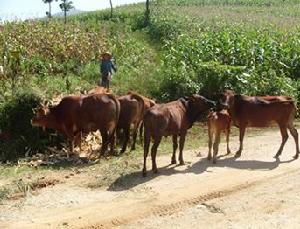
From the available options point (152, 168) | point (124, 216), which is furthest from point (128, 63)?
point (124, 216)

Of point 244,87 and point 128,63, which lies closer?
point 244,87

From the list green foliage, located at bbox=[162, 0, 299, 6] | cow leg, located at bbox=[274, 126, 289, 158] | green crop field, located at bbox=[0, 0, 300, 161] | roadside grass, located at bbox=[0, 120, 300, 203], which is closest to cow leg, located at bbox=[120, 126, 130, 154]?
roadside grass, located at bbox=[0, 120, 300, 203]

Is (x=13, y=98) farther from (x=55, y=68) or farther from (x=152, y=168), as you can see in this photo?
(x=55, y=68)

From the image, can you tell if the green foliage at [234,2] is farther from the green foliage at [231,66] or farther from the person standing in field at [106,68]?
the person standing in field at [106,68]

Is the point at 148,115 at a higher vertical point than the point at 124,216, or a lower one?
higher

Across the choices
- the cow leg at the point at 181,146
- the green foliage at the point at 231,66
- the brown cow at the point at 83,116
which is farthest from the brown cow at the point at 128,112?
the green foliage at the point at 231,66

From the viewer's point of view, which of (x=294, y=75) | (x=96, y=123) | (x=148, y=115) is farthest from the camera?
(x=294, y=75)

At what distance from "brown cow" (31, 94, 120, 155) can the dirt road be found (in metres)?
1.60

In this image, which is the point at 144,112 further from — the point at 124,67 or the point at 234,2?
the point at 234,2

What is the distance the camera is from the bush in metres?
12.8

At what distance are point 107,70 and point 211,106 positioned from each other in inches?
182

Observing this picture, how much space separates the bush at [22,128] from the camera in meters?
12.8

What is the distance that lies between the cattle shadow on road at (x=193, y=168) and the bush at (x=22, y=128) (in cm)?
305

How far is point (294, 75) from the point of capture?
2002cm
